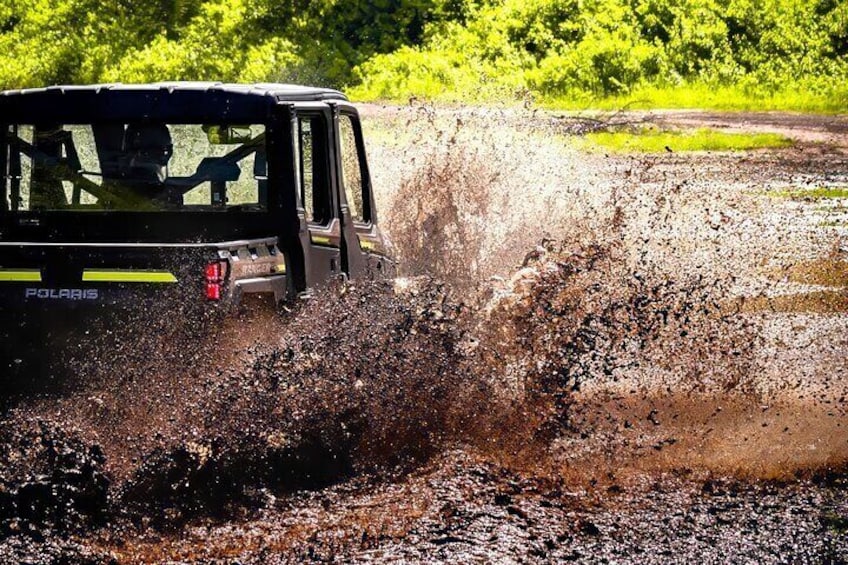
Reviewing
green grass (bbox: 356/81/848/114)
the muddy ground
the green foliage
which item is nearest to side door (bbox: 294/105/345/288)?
the muddy ground

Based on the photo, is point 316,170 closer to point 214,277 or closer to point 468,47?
point 214,277

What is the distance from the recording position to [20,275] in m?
6.78

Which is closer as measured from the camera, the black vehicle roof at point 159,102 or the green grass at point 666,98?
the black vehicle roof at point 159,102

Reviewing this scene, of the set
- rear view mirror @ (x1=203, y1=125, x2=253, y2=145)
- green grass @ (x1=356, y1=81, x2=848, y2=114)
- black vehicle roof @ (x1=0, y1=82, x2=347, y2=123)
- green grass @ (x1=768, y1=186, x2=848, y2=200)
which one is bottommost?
green grass @ (x1=768, y1=186, x2=848, y2=200)

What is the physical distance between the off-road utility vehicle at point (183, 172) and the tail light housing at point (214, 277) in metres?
0.27

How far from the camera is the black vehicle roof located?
735 cm

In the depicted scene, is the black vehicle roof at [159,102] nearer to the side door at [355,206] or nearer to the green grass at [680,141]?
the side door at [355,206]

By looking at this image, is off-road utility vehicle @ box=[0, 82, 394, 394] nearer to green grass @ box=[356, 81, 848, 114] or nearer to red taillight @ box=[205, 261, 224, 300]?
red taillight @ box=[205, 261, 224, 300]

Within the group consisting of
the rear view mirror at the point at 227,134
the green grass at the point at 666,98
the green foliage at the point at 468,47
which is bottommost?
the green grass at the point at 666,98

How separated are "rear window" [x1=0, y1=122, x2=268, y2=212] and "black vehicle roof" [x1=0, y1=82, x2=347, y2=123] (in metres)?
0.06

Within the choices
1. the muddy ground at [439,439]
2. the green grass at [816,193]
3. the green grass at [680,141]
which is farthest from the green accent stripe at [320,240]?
the green grass at [680,141]

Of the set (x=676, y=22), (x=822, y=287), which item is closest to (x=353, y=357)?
(x=822, y=287)

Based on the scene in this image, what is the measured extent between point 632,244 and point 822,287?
3807mm

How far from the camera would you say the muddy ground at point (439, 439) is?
617 centimetres
